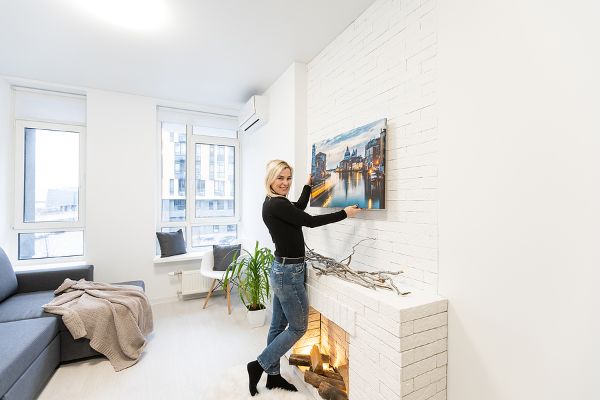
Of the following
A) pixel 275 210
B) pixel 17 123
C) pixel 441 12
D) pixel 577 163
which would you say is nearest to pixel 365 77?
pixel 441 12

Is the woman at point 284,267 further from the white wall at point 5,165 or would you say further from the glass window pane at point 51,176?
the white wall at point 5,165

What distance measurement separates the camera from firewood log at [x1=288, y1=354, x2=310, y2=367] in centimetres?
217

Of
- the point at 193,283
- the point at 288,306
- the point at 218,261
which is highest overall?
the point at 288,306

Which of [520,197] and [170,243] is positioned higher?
[520,197]

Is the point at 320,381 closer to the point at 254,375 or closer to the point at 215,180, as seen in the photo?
the point at 254,375

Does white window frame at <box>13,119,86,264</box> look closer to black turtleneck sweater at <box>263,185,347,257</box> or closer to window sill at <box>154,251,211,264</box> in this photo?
window sill at <box>154,251,211,264</box>

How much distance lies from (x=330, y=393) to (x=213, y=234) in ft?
10.1

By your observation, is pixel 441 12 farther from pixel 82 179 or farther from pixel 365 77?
pixel 82 179

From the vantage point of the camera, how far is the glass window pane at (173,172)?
401 cm

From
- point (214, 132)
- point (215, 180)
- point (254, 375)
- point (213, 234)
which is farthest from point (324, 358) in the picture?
point (214, 132)

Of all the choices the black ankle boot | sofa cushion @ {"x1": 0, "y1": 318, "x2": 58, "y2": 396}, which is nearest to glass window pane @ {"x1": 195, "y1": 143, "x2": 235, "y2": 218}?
sofa cushion @ {"x1": 0, "y1": 318, "x2": 58, "y2": 396}

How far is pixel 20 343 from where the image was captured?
1800 mm

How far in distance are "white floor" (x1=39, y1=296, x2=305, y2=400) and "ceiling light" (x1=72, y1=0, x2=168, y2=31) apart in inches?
107

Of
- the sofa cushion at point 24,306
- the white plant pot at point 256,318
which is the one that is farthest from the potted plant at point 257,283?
the sofa cushion at point 24,306
